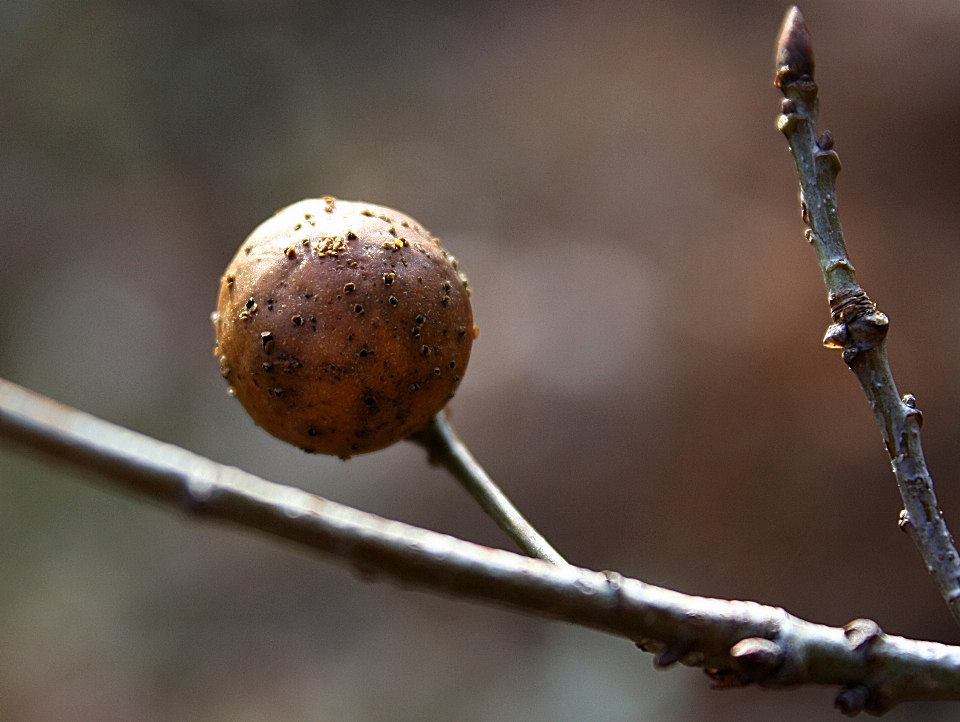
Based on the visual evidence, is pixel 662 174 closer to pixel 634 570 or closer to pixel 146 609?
pixel 634 570

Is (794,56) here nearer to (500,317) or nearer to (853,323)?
(853,323)

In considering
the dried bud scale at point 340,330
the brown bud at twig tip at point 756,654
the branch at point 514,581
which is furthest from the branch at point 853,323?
the dried bud scale at point 340,330

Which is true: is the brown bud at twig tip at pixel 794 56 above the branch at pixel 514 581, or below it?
above

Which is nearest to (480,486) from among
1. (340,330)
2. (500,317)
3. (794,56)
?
(340,330)

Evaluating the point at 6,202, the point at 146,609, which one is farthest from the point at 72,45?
the point at 146,609

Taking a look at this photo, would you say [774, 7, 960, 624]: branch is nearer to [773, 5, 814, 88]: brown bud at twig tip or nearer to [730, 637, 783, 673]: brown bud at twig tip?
[773, 5, 814, 88]: brown bud at twig tip

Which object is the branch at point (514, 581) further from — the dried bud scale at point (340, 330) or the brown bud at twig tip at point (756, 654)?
the dried bud scale at point (340, 330)

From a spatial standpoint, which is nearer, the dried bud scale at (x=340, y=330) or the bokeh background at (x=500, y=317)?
the dried bud scale at (x=340, y=330)
